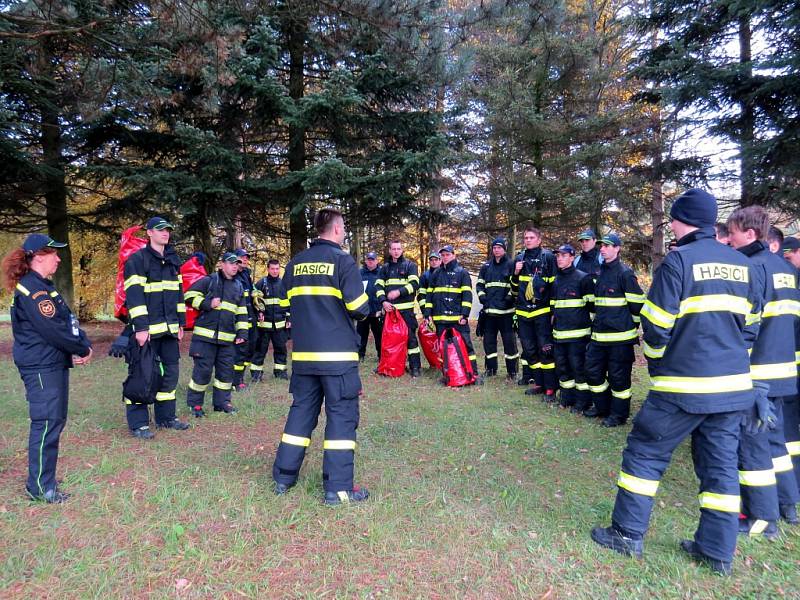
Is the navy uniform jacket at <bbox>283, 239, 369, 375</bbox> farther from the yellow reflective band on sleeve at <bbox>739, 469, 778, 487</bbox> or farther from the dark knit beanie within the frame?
the yellow reflective band on sleeve at <bbox>739, 469, 778, 487</bbox>

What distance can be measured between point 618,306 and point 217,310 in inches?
197

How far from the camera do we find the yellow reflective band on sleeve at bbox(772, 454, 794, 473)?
357cm

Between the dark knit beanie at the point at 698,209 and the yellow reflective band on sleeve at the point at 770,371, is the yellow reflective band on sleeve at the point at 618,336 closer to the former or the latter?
the yellow reflective band on sleeve at the point at 770,371

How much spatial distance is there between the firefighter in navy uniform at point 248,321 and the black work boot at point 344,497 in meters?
3.69

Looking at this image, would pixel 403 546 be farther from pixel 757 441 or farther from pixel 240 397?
pixel 240 397

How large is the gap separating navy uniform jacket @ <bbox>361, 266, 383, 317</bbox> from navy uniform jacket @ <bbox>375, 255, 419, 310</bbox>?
1.07 ft

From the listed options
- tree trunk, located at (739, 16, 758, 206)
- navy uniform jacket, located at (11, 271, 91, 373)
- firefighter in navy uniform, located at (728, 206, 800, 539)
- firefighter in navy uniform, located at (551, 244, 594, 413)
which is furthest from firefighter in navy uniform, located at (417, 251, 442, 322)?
navy uniform jacket, located at (11, 271, 91, 373)

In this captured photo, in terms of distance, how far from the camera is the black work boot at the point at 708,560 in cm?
290

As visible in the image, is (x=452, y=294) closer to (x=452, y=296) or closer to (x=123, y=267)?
(x=452, y=296)

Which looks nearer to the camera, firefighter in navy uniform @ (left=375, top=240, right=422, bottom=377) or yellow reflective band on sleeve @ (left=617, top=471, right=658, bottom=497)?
yellow reflective band on sleeve @ (left=617, top=471, right=658, bottom=497)

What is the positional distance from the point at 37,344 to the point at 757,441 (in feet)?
17.5

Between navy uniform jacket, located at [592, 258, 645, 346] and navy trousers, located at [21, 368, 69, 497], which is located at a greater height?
navy uniform jacket, located at [592, 258, 645, 346]

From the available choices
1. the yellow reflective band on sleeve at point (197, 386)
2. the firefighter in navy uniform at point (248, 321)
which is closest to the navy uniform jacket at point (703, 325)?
the yellow reflective band on sleeve at point (197, 386)

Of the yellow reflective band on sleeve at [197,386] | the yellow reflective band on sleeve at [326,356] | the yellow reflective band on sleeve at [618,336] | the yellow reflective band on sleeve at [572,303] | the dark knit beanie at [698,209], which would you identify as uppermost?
the dark knit beanie at [698,209]
